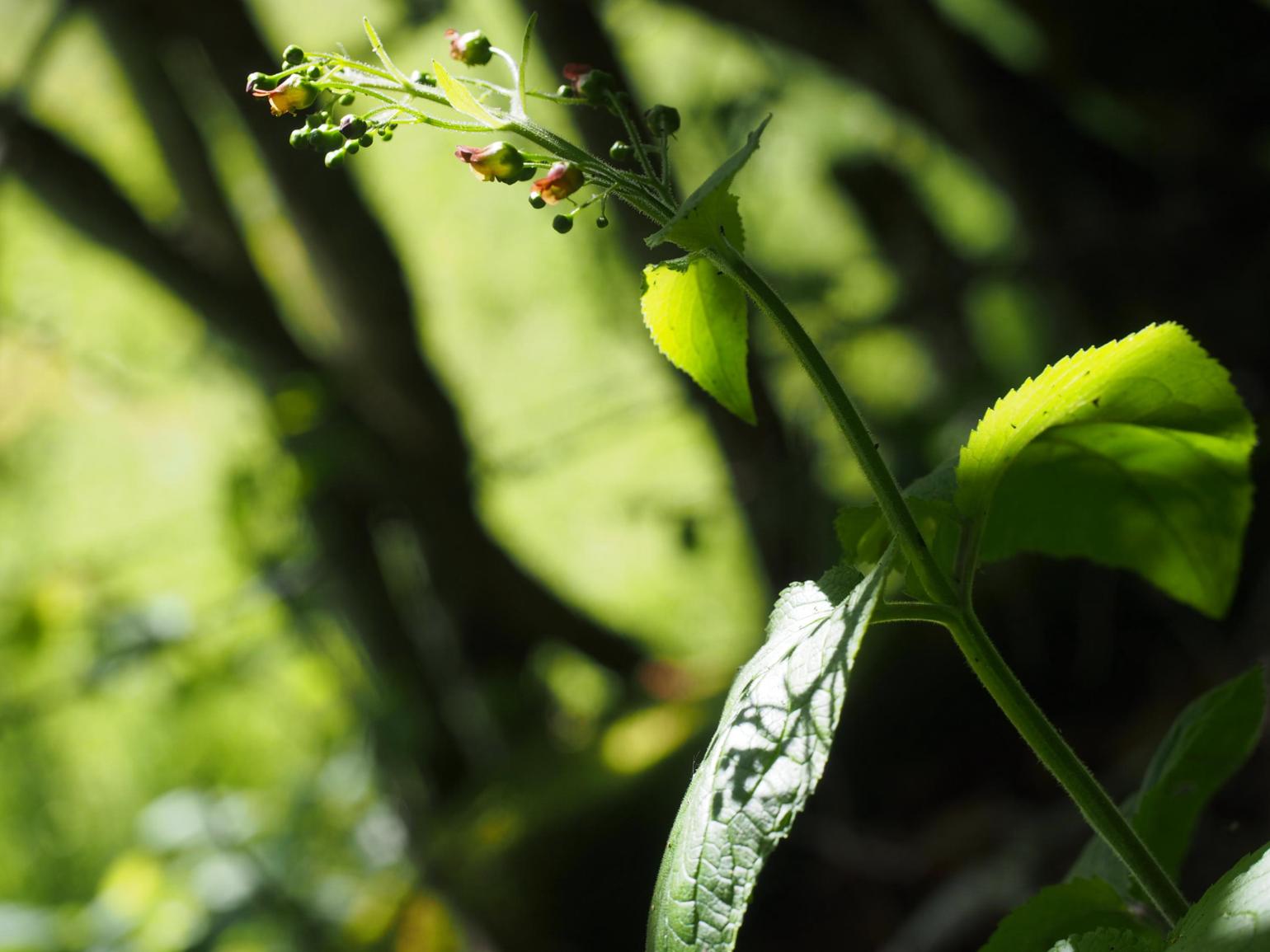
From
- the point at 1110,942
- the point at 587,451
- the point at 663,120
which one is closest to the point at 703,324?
the point at 663,120

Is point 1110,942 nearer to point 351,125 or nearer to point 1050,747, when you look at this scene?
point 1050,747

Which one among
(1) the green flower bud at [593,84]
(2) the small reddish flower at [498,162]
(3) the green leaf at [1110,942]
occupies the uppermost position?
(1) the green flower bud at [593,84]

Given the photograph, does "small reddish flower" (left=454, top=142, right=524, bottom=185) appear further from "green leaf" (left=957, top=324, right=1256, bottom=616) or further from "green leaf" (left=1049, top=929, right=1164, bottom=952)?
"green leaf" (left=1049, top=929, right=1164, bottom=952)

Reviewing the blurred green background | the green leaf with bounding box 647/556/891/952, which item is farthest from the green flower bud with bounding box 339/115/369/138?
the blurred green background

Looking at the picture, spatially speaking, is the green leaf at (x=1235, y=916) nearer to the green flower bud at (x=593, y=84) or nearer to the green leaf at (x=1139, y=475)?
the green leaf at (x=1139, y=475)

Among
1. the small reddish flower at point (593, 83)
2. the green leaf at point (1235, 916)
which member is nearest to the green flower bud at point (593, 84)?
the small reddish flower at point (593, 83)

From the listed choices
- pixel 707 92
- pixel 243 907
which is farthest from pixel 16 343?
pixel 707 92

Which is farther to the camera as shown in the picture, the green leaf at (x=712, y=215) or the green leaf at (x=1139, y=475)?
the green leaf at (x=1139, y=475)
